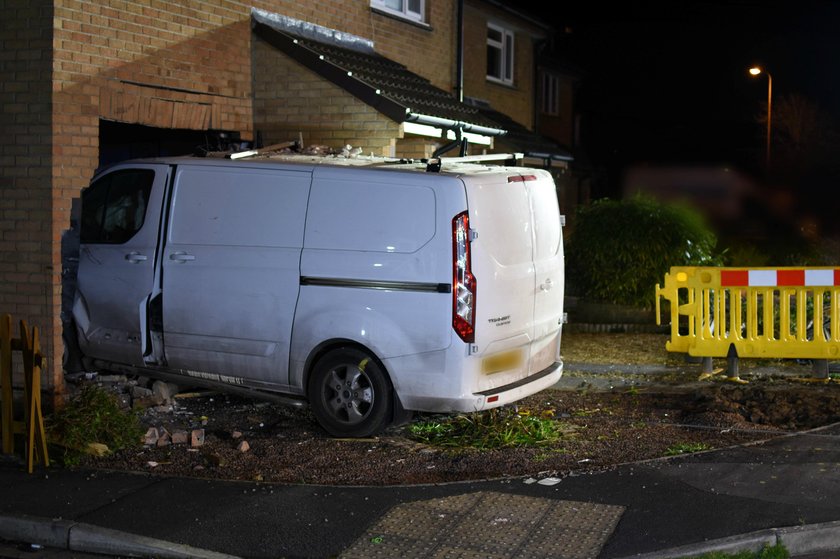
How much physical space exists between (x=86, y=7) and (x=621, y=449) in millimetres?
5649

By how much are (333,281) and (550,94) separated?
24.4m

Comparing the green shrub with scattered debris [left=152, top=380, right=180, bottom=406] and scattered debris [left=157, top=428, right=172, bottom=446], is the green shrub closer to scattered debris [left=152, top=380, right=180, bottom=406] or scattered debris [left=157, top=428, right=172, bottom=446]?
scattered debris [left=152, top=380, right=180, bottom=406]

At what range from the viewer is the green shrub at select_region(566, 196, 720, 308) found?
1482 cm

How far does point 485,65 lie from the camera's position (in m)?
20.3

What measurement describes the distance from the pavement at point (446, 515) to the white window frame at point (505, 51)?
1559 cm

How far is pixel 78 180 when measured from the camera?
868 cm

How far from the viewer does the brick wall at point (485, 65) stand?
19609mm

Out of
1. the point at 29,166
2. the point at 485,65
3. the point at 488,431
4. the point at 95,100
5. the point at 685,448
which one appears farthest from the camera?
the point at 485,65

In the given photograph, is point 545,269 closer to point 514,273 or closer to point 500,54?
point 514,273

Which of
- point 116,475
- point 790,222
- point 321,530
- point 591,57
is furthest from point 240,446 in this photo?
point 591,57

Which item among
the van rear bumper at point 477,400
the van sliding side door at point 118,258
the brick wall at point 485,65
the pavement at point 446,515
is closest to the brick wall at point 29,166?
the van sliding side door at point 118,258

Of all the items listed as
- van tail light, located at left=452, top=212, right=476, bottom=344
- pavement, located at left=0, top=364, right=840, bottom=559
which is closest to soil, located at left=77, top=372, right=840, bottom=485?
pavement, located at left=0, top=364, right=840, bottom=559

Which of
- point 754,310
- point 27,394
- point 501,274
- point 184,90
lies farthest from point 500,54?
point 27,394

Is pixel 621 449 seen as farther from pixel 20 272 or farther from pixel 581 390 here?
pixel 20 272
